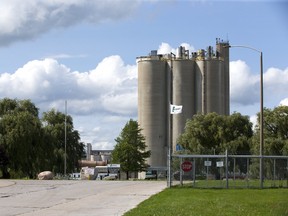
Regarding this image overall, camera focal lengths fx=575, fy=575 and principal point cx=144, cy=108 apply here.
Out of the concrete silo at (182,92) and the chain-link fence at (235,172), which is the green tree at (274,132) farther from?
the concrete silo at (182,92)

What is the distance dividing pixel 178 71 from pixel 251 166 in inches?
2875

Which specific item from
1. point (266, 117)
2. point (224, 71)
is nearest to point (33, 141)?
point (266, 117)

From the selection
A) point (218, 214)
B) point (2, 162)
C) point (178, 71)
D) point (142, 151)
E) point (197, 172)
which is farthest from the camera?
point (178, 71)

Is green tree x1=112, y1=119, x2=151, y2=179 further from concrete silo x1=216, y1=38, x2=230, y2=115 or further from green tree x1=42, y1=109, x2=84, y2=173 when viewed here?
concrete silo x1=216, y1=38, x2=230, y2=115

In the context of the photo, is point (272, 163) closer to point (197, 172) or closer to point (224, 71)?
point (197, 172)

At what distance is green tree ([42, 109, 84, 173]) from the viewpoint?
2790 inches

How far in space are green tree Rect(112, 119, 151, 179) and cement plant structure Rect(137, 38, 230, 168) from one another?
94.5ft

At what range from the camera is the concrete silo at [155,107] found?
11294 centimetres

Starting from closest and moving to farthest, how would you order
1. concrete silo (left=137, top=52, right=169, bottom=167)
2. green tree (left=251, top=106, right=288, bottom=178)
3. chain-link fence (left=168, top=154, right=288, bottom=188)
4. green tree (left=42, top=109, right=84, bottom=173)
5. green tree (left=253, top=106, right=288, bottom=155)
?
chain-link fence (left=168, top=154, right=288, bottom=188)
green tree (left=251, top=106, right=288, bottom=178)
green tree (left=253, top=106, right=288, bottom=155)
green tree (left=42, top=109, right=84, bottom=173)
concrete silo (left=137, top=52, right=169, bottom=167)

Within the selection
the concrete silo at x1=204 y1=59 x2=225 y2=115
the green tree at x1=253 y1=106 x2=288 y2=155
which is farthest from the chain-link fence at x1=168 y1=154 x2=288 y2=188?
the concrete silo at x1=204 y1=59 x2=225 y2=115

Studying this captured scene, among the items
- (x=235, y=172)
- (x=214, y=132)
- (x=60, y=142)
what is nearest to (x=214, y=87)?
Result: (x=214, y=132)

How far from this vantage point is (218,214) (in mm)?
18078

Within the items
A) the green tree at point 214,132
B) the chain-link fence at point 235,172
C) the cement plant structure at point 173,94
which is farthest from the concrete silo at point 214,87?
the chain-link fence at point 235,172

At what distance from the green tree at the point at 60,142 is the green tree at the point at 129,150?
5.28m
